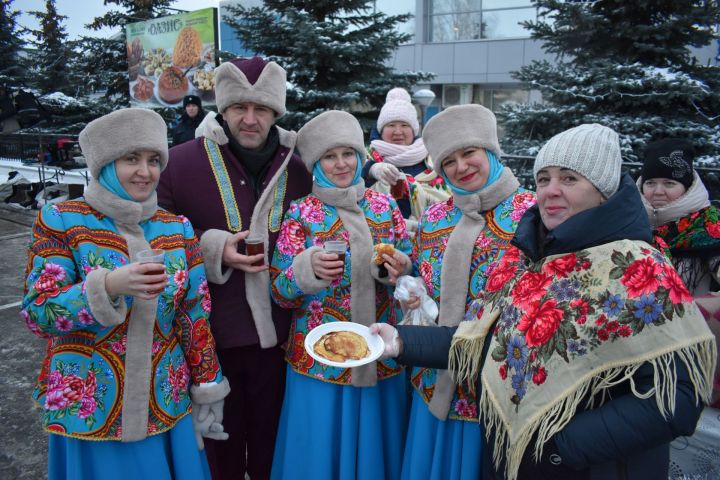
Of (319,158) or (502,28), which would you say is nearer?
(319,158)

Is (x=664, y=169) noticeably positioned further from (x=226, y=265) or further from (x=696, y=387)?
(x=226, y=265)

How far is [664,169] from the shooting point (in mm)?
3246

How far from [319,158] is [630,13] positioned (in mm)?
7108

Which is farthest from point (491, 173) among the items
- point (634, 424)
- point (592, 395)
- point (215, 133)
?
point (215, 133)

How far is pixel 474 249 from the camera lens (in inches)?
91.2

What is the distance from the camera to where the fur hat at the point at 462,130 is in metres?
2.35

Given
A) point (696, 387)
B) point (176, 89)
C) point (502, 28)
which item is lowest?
point (696, 387)

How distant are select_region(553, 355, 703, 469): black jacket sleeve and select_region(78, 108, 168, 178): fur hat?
77.5 inches

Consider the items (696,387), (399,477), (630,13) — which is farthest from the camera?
(630,13)

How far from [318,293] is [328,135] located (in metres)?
0.83

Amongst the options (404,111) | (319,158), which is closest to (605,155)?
(319,158)

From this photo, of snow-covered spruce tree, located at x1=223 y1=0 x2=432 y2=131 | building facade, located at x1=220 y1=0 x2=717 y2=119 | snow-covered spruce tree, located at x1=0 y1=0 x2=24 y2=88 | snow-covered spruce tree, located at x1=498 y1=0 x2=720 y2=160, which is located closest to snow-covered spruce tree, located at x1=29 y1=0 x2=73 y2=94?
snow-covered spruce tree, located at x1=0 y1=0 x2=24 y2=88

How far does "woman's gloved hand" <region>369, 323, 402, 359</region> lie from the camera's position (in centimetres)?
214

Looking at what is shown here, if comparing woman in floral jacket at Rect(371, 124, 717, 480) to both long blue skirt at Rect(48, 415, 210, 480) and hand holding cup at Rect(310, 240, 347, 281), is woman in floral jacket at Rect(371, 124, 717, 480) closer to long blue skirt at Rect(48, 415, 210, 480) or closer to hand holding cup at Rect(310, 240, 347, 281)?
hand holding cup at Rect(310, 240, 347, 281)
